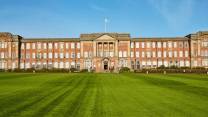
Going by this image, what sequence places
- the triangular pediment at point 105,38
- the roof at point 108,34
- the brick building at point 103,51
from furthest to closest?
the roof at point 108,34 → the brick building at point 103,51 → the triangular pediment at point 105,38

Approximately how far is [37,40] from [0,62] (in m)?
14.8

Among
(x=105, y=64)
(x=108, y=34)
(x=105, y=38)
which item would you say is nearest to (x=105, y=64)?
(x=105, y=64)

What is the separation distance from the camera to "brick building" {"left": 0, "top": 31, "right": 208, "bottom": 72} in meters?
101

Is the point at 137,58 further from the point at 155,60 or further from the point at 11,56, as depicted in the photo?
the point at 11,56

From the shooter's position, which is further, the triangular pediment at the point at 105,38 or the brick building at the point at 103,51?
the brick building at the point at 103,51

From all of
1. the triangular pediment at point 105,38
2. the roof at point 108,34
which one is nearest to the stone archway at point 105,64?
the triangular pediment at point 105,38

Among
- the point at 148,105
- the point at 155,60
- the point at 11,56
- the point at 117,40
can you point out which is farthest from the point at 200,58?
the point at 148,105

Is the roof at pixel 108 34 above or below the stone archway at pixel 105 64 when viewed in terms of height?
above

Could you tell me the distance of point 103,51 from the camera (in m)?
102

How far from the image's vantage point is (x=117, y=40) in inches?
3984

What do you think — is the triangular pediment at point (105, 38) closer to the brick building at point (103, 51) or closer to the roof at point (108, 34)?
the brick building at point (103, 51)

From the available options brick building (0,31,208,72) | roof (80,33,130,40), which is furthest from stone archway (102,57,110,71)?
roof (80,33,130,40)

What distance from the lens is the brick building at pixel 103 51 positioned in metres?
101

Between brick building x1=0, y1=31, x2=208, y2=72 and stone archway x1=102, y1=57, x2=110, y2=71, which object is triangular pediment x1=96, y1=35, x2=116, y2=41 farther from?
stone archway x1=102, y1=57, x2=110, y2=71
